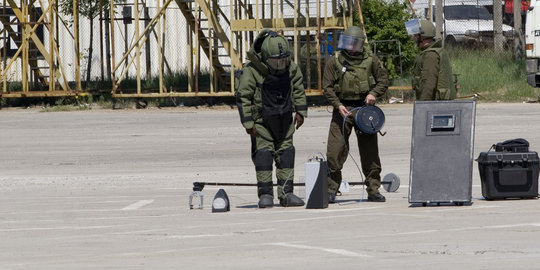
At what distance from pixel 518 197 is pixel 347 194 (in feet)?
7.84

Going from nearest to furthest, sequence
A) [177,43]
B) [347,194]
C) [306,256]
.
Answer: [306,256] → [347,194] → [177,43]

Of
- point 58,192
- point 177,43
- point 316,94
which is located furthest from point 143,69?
point 58,192

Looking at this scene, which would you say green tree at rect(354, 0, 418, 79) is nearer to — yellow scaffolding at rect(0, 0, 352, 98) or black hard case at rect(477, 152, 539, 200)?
yellow scaffolding at rect(0, 0, 352, 98)

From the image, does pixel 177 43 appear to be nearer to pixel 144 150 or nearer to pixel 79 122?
pixel 79 122

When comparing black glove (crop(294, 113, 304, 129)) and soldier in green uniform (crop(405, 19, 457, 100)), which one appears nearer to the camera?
black glove (crop(294, 113, 304, 129))

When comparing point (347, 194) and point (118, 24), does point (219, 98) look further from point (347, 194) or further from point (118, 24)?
point (347, 194)

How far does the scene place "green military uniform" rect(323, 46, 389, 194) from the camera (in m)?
13.7

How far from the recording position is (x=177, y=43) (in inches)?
1686

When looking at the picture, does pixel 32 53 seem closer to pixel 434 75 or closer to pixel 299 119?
pixel 299 119

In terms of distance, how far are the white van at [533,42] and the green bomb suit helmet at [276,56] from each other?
17.0m

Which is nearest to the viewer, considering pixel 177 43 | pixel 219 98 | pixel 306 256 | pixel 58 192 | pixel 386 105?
pixel 306 256

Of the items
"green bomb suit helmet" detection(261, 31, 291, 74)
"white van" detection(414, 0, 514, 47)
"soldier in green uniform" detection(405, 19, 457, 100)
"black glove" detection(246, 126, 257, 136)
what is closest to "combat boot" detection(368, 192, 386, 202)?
"soldier in green uniform" detection(405, 19, 457, 100)

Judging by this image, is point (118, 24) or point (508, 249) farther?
point (118, 24)

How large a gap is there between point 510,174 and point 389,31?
22.1 meters
